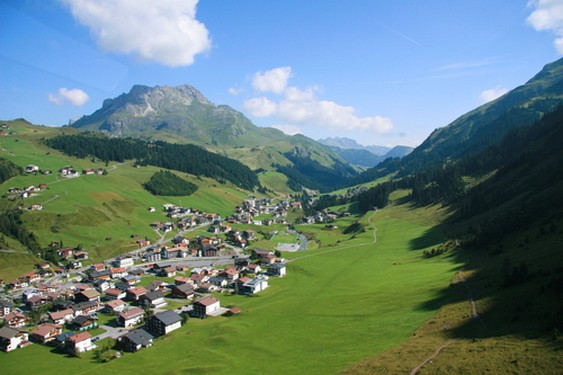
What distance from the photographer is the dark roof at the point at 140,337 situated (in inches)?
2507

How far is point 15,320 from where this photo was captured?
7494 centimetres

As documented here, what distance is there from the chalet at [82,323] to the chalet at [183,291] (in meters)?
21.4

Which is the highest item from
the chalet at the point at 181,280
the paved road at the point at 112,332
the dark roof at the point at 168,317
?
the chalet at the point at 181,280

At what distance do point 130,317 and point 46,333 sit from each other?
1480 cm

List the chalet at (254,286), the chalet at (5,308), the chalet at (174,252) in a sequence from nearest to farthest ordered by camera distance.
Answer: the chalet at (5,308) < the chalet at (254,286) < the chalet at (174,252)

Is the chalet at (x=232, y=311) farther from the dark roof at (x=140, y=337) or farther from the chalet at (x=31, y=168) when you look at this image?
the chalet at (x=31, y=168)

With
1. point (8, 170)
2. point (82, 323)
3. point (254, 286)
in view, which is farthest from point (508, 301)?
point (8, 170)

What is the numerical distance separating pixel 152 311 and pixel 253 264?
1648 inches

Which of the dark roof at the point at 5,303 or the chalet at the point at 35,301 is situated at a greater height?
the dark roof at the point at 5,303

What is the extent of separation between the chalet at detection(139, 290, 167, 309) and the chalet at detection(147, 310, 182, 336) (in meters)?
13.7

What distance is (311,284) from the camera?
93750 mm

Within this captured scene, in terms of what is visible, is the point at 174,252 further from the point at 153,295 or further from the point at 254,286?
the point at 254,286

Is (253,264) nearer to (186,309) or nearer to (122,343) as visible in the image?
(186,309)

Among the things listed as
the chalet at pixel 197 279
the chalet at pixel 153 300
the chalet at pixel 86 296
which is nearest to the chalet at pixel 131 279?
the chalet at pixel 86 296
